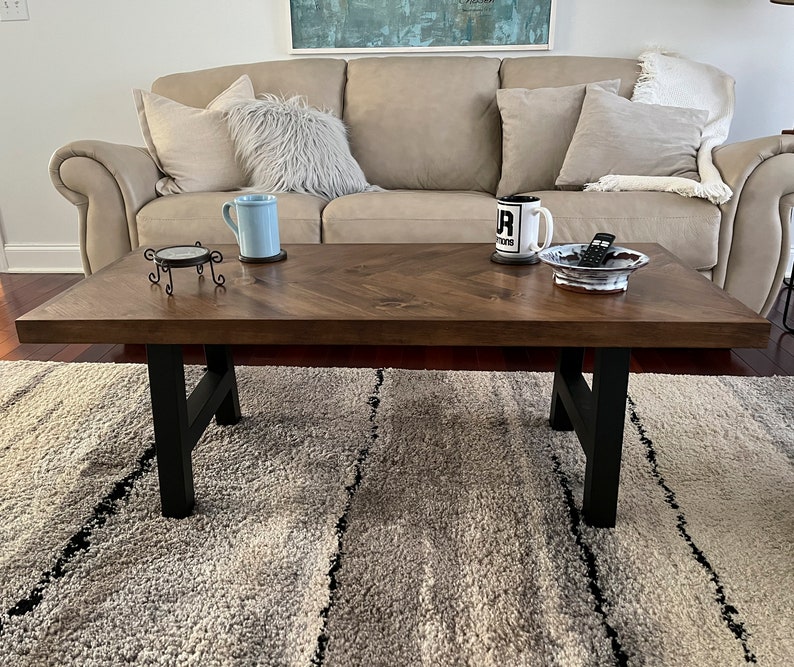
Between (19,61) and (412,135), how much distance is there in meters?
1.90

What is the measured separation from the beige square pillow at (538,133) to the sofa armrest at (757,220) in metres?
0.58

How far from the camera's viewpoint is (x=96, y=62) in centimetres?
301

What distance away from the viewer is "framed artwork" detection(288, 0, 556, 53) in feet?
9.18

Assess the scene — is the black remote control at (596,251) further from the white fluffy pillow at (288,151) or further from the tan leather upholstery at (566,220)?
the white fluffy pillow at (288,151)

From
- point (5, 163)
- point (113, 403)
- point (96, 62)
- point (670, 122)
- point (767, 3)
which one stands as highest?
point (767, 3)

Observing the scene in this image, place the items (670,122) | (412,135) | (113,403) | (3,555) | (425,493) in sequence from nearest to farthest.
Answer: (3,555)
(425,493)
(113,403)
(670,122)
(412,135)

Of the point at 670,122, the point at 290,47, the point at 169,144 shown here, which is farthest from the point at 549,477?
the point at 290,47

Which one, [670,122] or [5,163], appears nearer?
[670,122]

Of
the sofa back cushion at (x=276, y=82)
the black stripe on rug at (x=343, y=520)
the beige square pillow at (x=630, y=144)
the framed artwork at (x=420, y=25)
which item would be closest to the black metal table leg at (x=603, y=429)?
the black stripe on rug at (x=343, y=520)

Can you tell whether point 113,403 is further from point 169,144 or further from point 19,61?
point 19,61

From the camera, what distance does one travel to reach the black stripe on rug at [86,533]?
105cm

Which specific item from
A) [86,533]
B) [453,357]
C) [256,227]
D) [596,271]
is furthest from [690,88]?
[86,533]

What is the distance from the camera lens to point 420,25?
9.32ft

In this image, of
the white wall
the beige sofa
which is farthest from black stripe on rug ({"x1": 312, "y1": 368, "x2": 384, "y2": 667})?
the white wall
